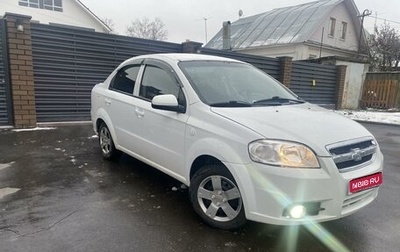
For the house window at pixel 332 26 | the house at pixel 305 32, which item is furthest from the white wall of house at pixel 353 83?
the house window at pixel 332 26

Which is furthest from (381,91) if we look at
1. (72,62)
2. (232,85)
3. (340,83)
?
(232,85)

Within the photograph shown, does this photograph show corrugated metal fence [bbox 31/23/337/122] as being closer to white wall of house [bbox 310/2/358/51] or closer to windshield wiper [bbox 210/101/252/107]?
windshield wiper [bbox 210/101/252/107]

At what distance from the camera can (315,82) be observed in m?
13.6

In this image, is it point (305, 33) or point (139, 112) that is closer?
point (139, 112)

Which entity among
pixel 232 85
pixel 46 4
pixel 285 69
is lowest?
pixel 232 85

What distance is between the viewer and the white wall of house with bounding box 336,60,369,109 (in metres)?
15.2

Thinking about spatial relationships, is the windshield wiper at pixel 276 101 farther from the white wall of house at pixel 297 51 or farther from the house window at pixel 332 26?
the house window at pixel 332 26

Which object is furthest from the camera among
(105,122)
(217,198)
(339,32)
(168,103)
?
(339,32)

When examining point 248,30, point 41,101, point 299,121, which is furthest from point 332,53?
point 299,121

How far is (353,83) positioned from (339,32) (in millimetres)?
12289

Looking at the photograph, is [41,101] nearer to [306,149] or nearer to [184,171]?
[184,171]

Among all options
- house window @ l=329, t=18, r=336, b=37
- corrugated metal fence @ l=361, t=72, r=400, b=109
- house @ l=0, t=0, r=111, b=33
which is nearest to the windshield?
corrugated metal fence @ l=361, t=72, r=400, b=109

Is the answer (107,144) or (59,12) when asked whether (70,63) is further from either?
(59,12)

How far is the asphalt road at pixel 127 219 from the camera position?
268cm
